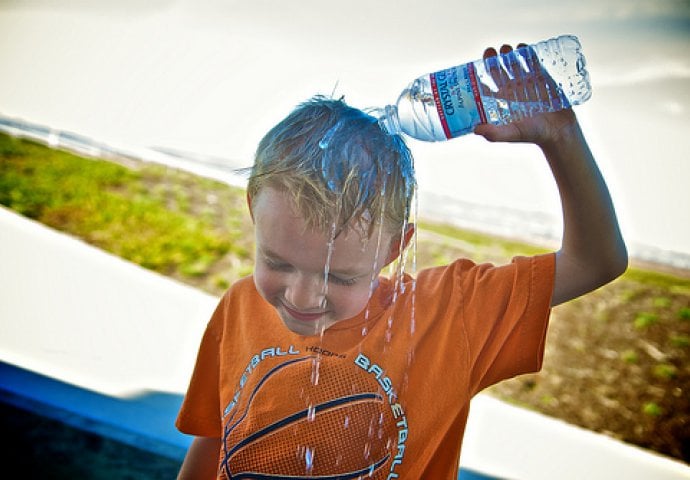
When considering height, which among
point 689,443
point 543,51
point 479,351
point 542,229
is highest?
point 543,51

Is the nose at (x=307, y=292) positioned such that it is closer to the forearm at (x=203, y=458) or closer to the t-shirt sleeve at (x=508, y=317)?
the t-shirt sleeve at (x=508, y=317)

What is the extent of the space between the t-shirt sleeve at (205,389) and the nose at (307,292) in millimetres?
353

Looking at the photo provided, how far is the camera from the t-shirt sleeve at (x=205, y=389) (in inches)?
56.7

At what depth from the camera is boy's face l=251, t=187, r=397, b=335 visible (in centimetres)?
117

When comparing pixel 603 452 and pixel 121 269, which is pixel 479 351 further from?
pixel 121 269

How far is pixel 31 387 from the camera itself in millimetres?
2523

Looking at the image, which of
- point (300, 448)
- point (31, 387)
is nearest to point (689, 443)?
point (300, 448)

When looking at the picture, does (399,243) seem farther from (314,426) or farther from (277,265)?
(314,426)

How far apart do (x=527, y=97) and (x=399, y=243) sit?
0.45 metres

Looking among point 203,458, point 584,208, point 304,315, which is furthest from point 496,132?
point 203,458

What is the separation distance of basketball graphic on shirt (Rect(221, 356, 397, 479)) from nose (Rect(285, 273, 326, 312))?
173 mm

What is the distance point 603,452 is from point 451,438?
180cm

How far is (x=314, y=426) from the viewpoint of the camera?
1.26 meters

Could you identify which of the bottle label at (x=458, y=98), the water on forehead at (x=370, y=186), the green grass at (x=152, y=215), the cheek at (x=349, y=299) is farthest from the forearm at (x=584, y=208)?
the green grass at (x=152, y=215)
